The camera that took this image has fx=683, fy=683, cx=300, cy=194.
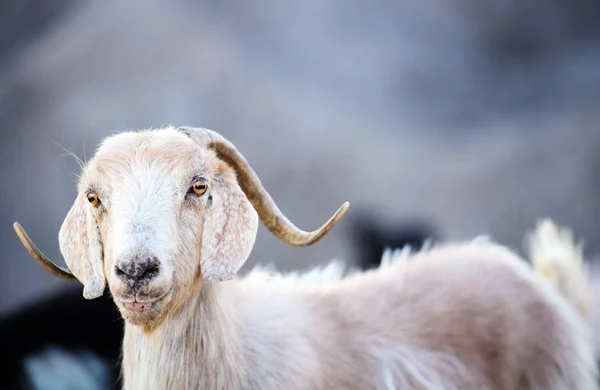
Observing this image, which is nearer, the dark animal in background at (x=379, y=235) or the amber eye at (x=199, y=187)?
the amber eye at (x=199, y=187)

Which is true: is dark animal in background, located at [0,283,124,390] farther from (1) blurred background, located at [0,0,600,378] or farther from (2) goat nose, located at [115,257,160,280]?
(2) goat nose, located at [115,257,160,280]

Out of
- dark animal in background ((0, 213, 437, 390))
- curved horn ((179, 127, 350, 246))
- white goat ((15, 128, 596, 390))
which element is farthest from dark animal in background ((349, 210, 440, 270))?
curved horn ((179, 127, 350, 246))

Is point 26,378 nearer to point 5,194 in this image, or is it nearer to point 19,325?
point 19,325

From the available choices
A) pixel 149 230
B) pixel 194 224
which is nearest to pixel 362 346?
pixel 194 224

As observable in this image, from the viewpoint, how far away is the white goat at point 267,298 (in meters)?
2.88

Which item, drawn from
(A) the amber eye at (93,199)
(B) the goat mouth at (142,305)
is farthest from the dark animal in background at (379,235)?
(B) the goat mouth at (142,305)

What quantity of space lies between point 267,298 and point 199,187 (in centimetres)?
87

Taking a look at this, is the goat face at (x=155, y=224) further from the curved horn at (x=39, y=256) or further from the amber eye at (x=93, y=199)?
the curved horn at (x=39, y=256)

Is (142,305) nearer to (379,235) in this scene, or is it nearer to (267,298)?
(267,298)

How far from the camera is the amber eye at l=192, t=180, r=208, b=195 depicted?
2.98 meters

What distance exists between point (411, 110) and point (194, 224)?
13.6ft

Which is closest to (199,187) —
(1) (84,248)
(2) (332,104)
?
(1) (84,248)

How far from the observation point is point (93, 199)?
9.89ft

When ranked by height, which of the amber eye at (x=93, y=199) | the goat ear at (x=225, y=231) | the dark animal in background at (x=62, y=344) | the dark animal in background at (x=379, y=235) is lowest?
the dark animal in background at (x=62, y=344)
